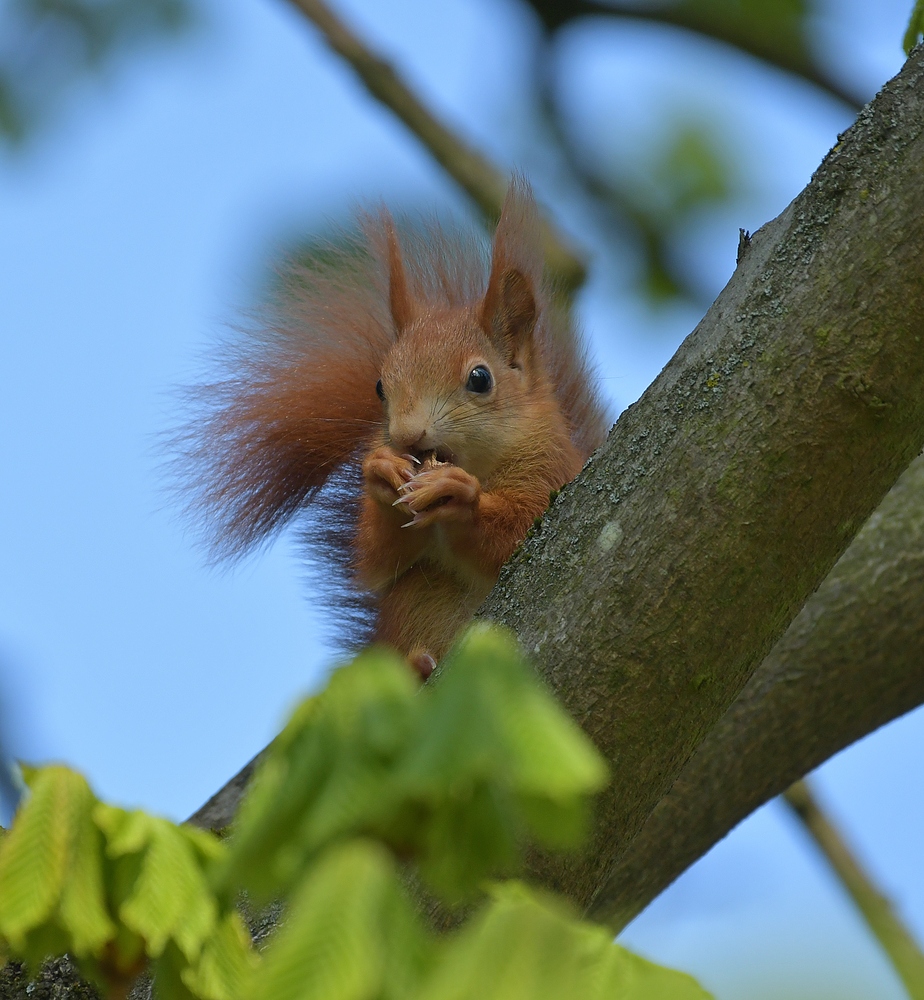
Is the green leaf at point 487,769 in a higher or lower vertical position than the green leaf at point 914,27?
lower

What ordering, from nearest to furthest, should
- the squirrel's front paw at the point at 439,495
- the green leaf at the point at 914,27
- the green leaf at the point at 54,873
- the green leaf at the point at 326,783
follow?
the green leaf at the point at 326,783 < the green leaf at the point at 54,873 < the green leaf at the point at 914,27 < the squirrel's front paw at the point at 439,495

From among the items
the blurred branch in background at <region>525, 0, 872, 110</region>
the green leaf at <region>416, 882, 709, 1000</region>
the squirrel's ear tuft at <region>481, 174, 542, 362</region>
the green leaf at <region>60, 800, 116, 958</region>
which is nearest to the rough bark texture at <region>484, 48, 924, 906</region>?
the green leaf at <region>60, 800, 116, 958</region>

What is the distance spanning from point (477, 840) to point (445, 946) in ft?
0.32

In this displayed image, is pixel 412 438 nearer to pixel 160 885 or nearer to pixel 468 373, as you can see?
pixel 468 373

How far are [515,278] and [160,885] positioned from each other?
286cm

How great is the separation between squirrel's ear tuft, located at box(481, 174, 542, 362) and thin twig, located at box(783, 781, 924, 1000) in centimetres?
161

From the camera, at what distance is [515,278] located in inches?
153

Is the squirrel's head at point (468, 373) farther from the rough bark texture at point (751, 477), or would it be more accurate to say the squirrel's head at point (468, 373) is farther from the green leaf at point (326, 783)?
the green leaf at point (326, 783)

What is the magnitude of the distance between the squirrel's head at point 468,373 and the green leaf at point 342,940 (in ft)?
8.19

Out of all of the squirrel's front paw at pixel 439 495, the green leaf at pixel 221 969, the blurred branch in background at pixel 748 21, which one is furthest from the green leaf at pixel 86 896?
the blurred branch in background at pixel 748 21

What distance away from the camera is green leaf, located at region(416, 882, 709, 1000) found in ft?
2.92

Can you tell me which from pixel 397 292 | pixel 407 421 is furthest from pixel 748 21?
pixel 407 421

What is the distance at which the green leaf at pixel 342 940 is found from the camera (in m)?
0.87

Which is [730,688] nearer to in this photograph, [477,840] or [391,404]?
[477,840]
